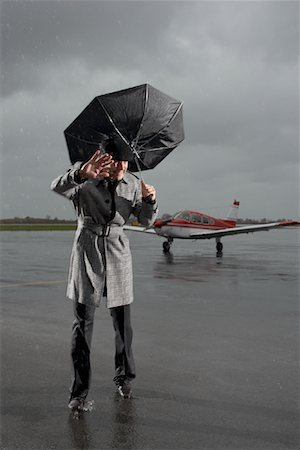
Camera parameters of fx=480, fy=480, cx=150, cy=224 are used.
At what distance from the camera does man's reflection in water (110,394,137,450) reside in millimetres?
3045

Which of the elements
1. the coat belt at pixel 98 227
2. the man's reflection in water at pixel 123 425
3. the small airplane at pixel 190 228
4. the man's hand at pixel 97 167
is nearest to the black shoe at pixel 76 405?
the man's reflection in water at pixel 123 425

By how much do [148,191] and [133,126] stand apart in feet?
2.28

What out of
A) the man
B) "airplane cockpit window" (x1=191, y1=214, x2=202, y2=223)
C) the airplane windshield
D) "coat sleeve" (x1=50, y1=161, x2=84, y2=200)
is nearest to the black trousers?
the man

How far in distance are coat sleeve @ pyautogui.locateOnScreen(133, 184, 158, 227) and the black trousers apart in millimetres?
765

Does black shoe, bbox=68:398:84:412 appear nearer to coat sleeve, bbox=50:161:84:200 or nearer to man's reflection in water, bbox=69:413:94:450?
man's reflection in water, bbox=69:413:94:450

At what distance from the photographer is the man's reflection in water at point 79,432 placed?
302 centimetres

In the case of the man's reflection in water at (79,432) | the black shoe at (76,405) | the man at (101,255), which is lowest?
the man's reflection in water at (79,432)

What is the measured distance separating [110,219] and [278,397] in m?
2.01

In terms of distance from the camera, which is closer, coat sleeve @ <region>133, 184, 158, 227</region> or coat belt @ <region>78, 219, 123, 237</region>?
coat belt @ <region>78, 219, 123, 237</region>

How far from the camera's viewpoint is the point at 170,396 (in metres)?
3.94

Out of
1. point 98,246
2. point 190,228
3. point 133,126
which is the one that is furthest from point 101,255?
point 190,228

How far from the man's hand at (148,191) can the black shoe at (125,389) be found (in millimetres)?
1566

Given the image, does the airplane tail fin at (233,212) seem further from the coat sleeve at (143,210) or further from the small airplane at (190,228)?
the coat sleeve at (143,210)

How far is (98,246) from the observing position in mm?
3908
